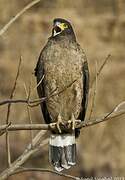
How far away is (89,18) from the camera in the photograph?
38.1 ft

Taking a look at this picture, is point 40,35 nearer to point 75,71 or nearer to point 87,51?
point 87,51

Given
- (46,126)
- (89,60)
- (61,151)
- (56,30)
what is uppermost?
(56,30)

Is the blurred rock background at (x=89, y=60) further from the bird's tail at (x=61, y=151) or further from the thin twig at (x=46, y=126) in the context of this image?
the thin twig at (x=46, y=126)

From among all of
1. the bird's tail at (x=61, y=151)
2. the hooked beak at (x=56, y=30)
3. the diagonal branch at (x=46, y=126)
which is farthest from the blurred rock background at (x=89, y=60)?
the diagonal branch at (x=46, y=126)

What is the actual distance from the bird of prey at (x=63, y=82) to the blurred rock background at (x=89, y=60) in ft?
9.22

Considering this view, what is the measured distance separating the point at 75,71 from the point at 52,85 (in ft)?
0.62

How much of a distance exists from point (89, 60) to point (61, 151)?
5221mm

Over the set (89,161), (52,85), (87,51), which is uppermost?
(52,85)

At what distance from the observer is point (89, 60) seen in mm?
10633

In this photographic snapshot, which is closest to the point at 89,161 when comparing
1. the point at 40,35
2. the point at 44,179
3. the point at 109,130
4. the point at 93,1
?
the point at 109,130

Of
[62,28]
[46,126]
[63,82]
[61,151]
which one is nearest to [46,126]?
[46,126]

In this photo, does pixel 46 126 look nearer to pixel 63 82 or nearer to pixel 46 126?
pixel 46 126

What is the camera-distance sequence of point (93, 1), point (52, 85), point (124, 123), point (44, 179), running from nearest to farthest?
point (52, 85)
point (44, 179)
point (124, 123)
point (93, 1)

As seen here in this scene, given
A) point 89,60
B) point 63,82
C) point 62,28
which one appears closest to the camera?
point 63,82
